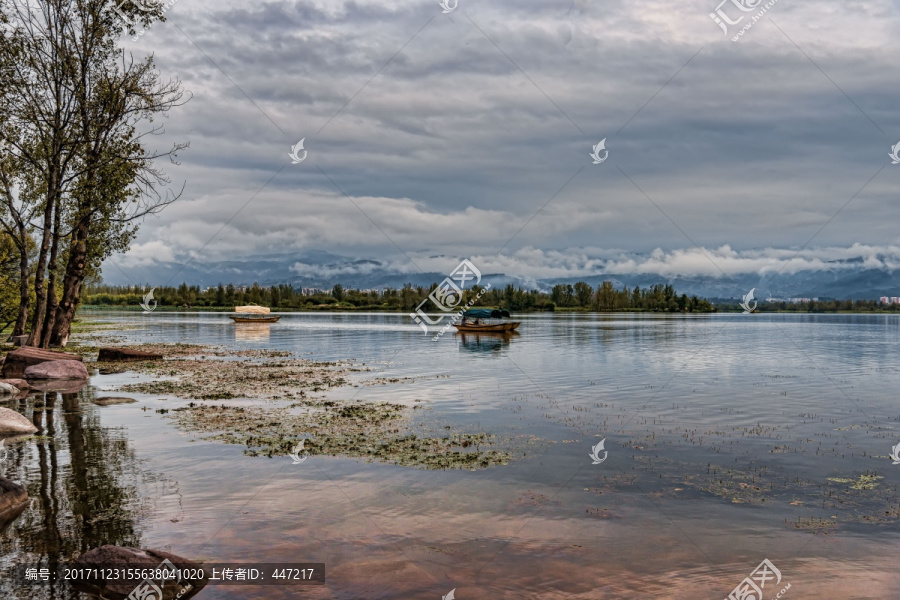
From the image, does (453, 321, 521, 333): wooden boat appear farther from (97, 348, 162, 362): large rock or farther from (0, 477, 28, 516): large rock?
(0, 477, 28, 516): large rock

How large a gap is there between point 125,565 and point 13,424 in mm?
15389

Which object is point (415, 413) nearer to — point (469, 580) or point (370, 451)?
point (370, 451)

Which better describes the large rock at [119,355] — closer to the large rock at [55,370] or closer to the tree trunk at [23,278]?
the tree trunk at [23,278]

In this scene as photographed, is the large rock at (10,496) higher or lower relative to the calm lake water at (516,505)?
higher

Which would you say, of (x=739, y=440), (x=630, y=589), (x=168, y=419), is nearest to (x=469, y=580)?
(x=630, y=589)

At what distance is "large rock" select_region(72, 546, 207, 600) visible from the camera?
10.6m

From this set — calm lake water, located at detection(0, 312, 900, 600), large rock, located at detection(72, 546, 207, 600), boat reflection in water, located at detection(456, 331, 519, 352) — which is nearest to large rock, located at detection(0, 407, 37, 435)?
calm lake water, located at detection(0, 312, 900, 600)

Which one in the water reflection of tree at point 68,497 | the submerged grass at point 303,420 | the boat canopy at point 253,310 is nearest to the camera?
the water reflection of tree at point 68,497

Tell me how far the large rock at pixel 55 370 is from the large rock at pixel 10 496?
79.4 ft

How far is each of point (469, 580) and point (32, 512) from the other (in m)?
9.95

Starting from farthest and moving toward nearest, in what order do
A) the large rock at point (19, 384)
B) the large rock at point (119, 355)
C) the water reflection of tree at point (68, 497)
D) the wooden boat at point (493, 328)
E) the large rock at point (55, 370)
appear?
the wooden boat at point (493, 328), the large rock at point (119, 355), the large rock at point (55, 370), the large rock at point (19, 384), the water reflection of tree at point (68, 497)

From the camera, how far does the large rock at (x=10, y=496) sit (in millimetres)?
13984

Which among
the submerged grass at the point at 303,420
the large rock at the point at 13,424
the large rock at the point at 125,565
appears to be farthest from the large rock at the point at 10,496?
the large rock at the point at 13,424

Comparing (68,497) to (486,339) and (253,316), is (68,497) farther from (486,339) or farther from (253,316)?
(253,316)
